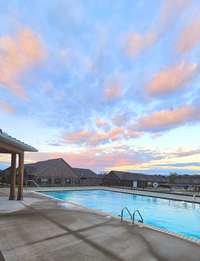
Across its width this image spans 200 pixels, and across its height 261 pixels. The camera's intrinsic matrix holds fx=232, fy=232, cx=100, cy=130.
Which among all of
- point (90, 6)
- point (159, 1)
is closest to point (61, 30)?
point (90, 6)

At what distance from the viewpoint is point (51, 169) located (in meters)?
35.2

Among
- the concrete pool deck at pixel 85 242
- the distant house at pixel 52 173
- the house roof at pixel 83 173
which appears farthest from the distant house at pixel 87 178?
the concrete pool deck at pixel 85 242

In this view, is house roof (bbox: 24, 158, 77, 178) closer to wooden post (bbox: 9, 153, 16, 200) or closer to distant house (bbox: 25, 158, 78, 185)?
distant house (bbox: 25, 158, 78, 185)

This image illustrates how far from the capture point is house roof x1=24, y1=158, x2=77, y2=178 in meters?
34.0

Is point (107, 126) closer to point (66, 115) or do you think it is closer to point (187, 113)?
point (66, 115)

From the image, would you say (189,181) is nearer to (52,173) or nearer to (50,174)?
(52,173)

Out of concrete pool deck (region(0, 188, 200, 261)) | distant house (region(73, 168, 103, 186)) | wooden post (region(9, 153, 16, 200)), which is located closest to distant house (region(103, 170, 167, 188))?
distant house (region(73, 168, 103, 186))

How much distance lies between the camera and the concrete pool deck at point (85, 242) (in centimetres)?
526

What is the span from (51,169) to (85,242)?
29992 millimetres

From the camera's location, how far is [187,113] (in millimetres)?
18344

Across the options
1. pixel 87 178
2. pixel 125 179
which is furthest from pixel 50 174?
pixel 125 179

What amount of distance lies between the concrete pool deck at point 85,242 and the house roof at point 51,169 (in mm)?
25804

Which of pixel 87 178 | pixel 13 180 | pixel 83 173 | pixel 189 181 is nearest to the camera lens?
pixel 13 180

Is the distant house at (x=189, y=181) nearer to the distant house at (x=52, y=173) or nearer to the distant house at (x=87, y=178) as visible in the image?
the distant house at (x=87, y=178)
